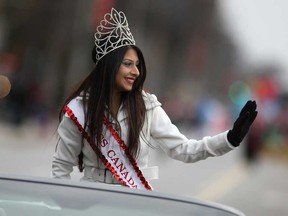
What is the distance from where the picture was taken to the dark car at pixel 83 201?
3920 millimetres

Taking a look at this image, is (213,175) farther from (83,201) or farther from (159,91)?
(159,91)

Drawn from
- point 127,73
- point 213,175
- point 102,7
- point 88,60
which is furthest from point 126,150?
point 88,60

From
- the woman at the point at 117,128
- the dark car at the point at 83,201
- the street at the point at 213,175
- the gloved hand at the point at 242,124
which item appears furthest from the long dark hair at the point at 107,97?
the street at the point at 213,175

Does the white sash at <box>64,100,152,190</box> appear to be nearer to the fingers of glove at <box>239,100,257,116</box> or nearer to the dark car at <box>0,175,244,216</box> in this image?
the fingers of glove at <box>239,100,257,116</box>

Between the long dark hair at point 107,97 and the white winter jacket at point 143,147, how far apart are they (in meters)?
0.05

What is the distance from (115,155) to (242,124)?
2.04ft

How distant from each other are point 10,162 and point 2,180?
19373mm

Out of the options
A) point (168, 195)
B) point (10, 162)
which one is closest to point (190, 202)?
point (168, 195)

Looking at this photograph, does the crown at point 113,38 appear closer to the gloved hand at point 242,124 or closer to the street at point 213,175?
the gloved hand at point 242,124

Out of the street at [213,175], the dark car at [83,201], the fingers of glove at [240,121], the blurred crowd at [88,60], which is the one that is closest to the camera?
the dark car at [83,201]

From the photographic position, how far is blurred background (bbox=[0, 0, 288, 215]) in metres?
22.4

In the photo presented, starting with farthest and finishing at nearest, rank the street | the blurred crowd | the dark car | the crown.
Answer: the blurred crowd
the street
the crown
the dark car

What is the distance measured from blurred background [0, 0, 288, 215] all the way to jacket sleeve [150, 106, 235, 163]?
51cm

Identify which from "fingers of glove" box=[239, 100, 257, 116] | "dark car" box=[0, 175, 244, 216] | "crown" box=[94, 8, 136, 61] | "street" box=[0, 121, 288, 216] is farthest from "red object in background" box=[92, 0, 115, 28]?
"dark car" box=[0, 175, 244, 216]
